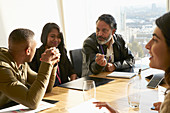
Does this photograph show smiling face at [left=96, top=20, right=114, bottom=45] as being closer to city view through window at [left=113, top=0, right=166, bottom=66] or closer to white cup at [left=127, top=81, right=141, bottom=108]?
city view through window at [left=113, top=0, right=166, bottom=66]

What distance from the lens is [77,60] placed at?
9.29 ft

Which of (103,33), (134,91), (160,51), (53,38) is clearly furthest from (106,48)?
(160,51)

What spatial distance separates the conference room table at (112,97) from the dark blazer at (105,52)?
0.59 metres

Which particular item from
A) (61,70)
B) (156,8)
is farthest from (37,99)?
(156,8)

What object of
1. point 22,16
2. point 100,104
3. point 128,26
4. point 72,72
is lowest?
point 72,72

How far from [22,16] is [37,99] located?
8.21 feet

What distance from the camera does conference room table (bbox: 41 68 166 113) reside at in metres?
1.34

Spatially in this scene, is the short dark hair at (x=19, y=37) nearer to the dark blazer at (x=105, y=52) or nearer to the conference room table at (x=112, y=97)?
the conference room table at (x=112, y=97)

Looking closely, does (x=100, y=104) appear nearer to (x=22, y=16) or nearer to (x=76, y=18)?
(x=22, y=16)

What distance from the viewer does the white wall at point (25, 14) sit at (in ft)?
10.9

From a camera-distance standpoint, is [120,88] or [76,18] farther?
[76,18]

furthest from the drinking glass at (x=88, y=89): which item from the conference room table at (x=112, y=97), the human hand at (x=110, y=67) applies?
the human hand at (x=110, y=67)

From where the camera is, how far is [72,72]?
2734 millimetres

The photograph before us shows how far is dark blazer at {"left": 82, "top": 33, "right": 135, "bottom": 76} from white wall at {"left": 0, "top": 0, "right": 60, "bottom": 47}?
1436 millimetres
